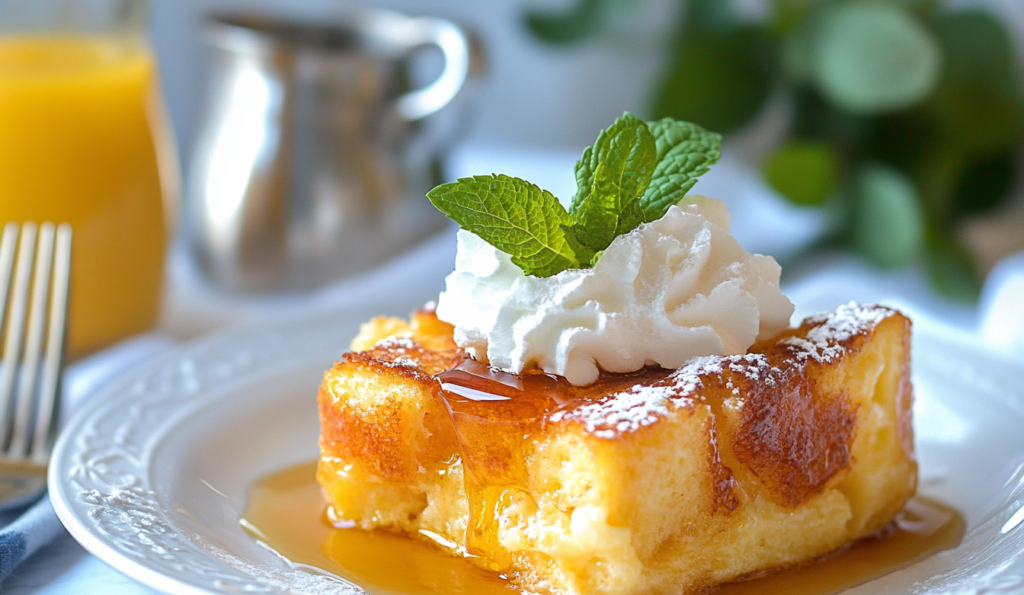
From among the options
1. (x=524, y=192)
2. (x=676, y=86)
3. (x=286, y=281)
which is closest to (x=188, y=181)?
(x=286, y=281)

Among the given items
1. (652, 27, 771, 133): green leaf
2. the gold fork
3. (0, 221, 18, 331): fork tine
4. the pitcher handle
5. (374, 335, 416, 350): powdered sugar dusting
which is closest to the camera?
(374, 335, 416, 350): powdered sugar dusting

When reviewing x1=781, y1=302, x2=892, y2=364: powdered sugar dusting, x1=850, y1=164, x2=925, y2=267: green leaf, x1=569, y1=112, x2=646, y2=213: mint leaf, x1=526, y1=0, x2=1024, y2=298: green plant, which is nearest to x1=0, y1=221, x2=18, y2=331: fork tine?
x1=569, y1=112, x2=646, y2=213: mint leaf

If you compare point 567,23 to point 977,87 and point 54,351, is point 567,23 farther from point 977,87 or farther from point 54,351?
point 54,351

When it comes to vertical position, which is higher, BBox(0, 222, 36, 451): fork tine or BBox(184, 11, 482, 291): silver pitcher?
BBox(184, 11, 482, 291): silver pitcher

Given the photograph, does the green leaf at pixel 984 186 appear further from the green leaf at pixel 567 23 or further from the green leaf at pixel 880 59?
the green leaf at pixel 567 23

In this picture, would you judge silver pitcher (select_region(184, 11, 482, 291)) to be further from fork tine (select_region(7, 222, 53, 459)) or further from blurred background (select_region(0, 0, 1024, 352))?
fork tine (select_region(7, 222, 53, 459))

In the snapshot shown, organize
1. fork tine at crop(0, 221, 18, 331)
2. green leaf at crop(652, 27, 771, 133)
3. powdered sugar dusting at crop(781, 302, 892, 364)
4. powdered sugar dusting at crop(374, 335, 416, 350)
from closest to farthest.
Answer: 1. powdered sugar dusting at crop(781, 302, 892, 364)
2. powdered sugar dusting at crop(374, 335, 416, 350)
3. fork tine at crop(0, 221, 18, 331)
4. green leaf at crop(652, 27, 771, 133)

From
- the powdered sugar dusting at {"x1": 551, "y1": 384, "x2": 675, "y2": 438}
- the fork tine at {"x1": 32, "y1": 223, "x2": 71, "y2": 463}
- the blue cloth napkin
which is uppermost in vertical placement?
the powdered sugar dusting at {"x1": 551, "y1": 384, "x2": 675, "y2": 438}
